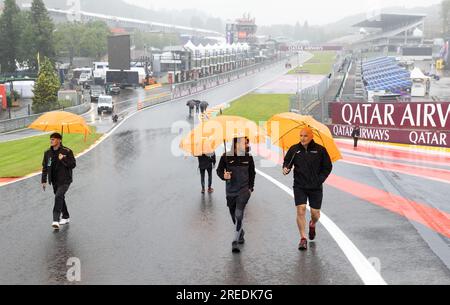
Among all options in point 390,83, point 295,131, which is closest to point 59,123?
point 295,131

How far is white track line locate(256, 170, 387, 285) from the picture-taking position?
7.49m

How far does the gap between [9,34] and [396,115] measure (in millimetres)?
83190

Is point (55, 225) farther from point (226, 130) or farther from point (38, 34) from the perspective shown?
point (38, 34)

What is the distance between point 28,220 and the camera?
11492 millimetres

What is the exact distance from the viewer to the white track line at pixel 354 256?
749cm

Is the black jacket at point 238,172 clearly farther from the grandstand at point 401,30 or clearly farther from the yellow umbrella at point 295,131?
the grandstand at point 401,30

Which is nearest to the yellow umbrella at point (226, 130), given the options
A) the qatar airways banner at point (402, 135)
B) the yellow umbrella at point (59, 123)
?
the yellow umbrella at point (59, 123)

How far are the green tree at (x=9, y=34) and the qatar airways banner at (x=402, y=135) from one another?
254 feet

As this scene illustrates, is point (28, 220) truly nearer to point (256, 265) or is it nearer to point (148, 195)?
point (148, 195)

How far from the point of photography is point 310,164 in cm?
871

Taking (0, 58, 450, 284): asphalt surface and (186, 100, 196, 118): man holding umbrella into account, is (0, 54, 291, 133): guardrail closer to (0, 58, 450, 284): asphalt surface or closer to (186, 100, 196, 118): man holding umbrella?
(186, 100, 196, 118): man holding umbrella

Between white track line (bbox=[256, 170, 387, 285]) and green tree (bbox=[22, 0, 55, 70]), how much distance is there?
8638cm

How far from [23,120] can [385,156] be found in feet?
93.9
